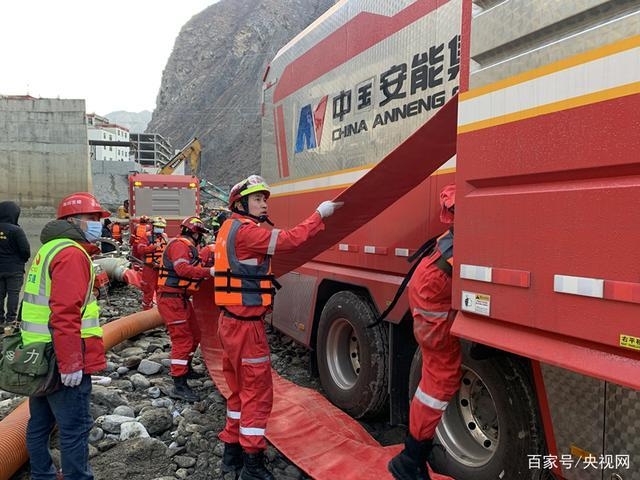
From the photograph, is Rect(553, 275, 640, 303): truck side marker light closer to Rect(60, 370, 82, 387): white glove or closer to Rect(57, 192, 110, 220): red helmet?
Rect(60, 370, 82, 387): white glove

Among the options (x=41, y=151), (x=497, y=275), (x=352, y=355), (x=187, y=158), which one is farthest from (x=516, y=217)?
(x=187, y=158)

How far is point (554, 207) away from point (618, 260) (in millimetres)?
305

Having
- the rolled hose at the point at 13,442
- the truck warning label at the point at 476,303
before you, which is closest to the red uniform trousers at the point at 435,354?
the truck warning label at the point at 476,303

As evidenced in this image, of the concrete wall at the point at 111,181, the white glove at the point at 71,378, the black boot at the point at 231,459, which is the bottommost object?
the black boot at the point at 231,459

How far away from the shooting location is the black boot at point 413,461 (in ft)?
8.52

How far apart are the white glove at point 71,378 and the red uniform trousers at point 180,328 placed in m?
2.24

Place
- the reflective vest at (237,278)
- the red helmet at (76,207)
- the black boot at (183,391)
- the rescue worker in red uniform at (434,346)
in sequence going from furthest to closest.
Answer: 1. the black boot at (183,391)
2. the reflective vest at (237,278)
3. the red helmet at (76,207)
4. the rescue worker in red uniform at (434,346)

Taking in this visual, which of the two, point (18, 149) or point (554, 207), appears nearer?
point (554, 207)

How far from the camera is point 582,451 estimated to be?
2010mm

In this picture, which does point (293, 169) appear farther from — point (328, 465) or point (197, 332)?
point (328, 465)

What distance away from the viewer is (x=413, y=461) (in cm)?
262

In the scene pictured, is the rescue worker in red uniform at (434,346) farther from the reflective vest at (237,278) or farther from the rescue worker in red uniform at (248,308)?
the reflective vest at (237,278)

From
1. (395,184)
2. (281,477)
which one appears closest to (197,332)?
(281,477)

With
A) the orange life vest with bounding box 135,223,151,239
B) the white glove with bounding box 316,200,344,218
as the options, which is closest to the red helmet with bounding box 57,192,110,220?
the white glove with bounding box 316,200,344,218
